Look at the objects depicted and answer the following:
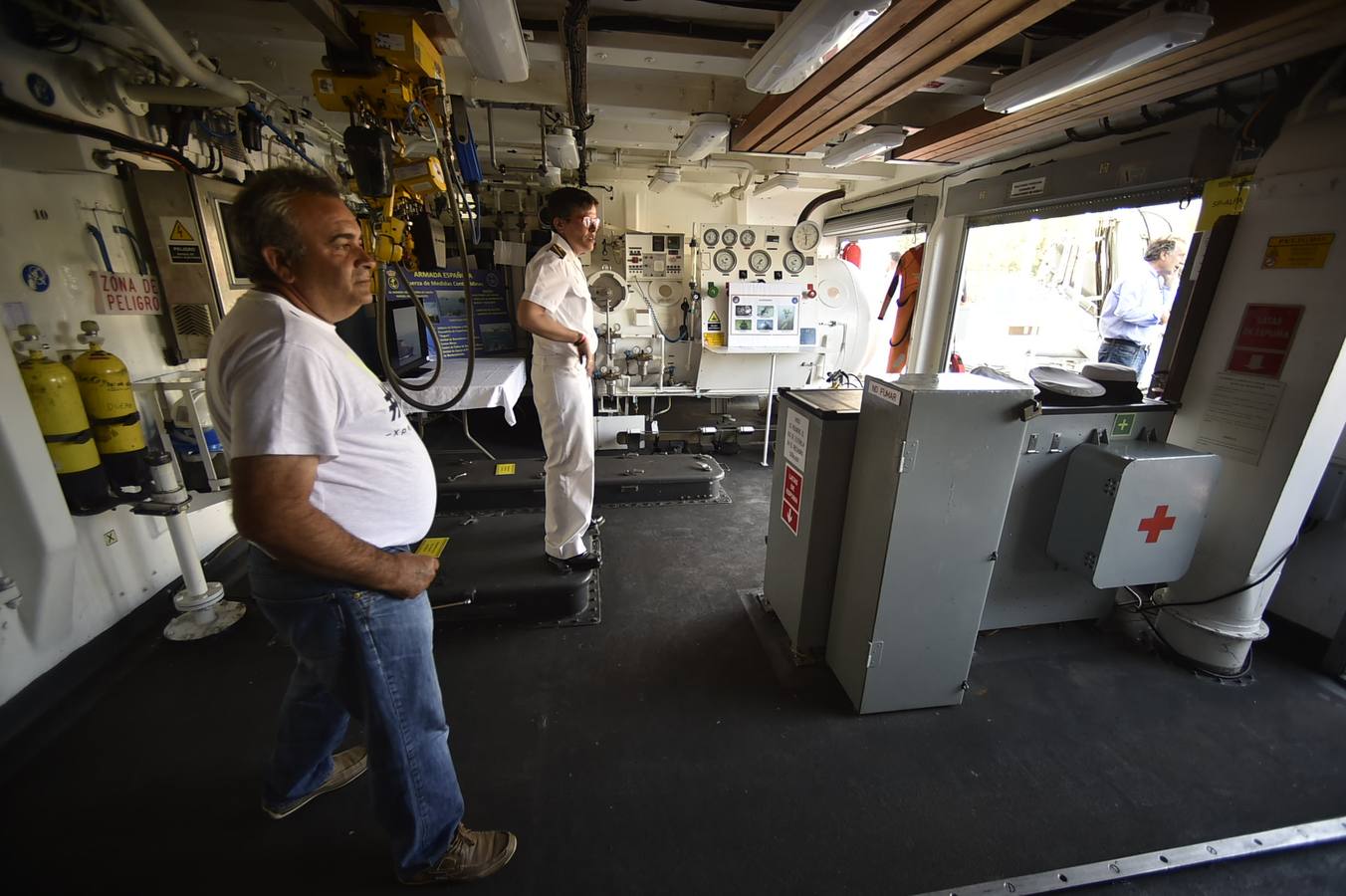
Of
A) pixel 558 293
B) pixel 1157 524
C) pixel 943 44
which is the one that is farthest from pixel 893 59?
pixel 1157 524

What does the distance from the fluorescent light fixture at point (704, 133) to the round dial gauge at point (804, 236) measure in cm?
137

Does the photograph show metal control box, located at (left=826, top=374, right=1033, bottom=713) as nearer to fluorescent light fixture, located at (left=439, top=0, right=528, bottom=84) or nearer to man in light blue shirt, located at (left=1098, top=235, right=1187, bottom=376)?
fluorescent light fixture, located at (left=439, top=0, right=528, bottom=84)

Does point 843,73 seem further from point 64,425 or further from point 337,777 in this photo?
point 64,425

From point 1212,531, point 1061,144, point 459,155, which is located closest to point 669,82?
point 459,155

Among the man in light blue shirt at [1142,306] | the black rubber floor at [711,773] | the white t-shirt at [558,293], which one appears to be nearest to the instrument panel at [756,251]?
the man in light blue shirt at [1142,306]

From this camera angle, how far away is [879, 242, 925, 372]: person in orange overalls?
4.09m

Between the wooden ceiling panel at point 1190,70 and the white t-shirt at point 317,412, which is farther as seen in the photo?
the wooden ceiling panel at point 1190,70

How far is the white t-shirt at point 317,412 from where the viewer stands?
86cm

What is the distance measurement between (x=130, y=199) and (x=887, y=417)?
10.6ft

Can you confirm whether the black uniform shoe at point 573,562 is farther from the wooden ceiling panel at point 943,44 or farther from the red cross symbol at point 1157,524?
the wooden ceiling panel at point 943,44

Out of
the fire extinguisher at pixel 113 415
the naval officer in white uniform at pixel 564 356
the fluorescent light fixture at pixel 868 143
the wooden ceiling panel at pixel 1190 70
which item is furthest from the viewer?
the fluorescent light fixture at pixel 868 143

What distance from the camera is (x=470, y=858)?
4.40 ft

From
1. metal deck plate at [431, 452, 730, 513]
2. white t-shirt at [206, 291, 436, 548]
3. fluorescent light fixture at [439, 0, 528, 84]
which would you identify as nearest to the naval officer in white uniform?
fluorescent light fixture at [439, 0, 528, 84]

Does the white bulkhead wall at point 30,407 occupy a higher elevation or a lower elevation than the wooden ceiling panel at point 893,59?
lower
